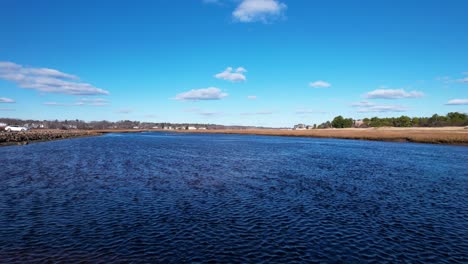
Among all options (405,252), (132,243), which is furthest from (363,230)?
(132,243)

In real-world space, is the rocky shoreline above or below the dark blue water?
above

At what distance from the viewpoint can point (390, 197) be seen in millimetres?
24359

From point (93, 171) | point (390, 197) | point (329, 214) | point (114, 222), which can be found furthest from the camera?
point (93, 171)

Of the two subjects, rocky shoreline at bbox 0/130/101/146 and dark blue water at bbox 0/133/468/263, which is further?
rocky shoreline at bbox 0/130/101/146

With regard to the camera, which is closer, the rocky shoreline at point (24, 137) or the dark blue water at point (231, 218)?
the dark blue water at point (231, 218)

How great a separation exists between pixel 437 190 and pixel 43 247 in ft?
96.7

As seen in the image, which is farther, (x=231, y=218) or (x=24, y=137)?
(x=24, y=137)

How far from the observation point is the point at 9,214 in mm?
18391

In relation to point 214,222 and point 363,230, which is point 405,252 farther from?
point 214,222

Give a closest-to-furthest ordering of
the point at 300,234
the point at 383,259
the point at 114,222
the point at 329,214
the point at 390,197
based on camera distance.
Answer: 1. the point at 383,259
2. the point at 300,234
3. the point at 114,222
4. the point at 329,214
5. the point at 390,197

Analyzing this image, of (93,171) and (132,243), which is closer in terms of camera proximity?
(132,243)

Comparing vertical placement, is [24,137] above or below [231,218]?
above

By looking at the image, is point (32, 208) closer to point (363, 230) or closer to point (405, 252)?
point (363, 230)

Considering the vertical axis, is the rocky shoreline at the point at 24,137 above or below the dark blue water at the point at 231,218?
above
